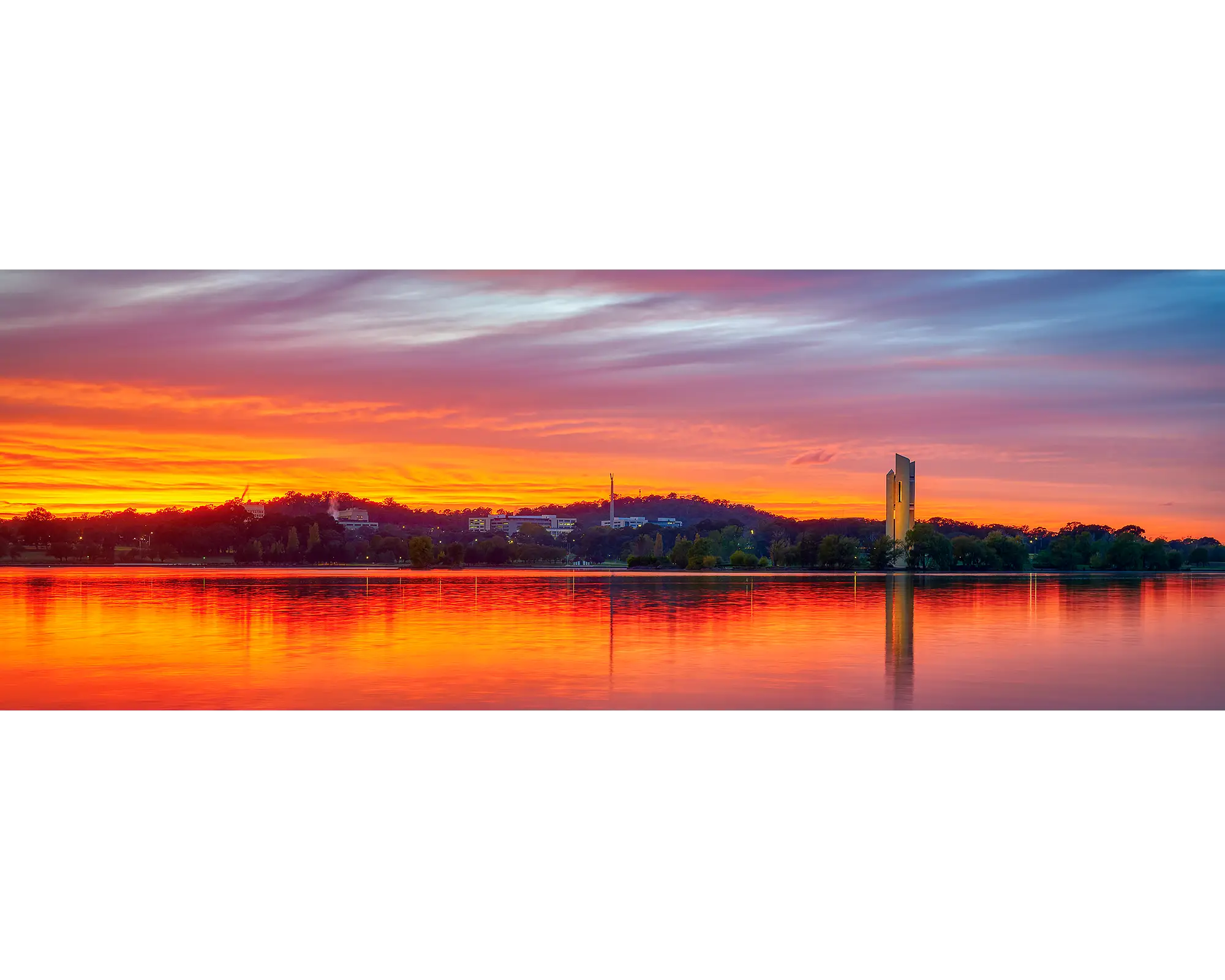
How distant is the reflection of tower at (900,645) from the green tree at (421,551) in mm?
7923

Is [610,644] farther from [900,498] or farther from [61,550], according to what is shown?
[61,550]

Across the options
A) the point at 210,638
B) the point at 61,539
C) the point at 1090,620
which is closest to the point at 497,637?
the point at 210,638

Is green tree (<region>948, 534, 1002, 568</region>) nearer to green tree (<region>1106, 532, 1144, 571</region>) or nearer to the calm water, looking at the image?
green tree (<region>1106, 532, 1144, 571</region>)

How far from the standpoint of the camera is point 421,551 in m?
20.6

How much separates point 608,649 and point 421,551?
1066 cm

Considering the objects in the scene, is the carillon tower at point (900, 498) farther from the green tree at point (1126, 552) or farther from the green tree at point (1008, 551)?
the green tree at point (1126, 552)

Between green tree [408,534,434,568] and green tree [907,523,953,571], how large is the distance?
30.0 ft

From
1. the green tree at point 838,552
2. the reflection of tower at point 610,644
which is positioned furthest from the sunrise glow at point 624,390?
the green tree at point 838,552

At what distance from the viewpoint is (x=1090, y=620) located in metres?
13.8

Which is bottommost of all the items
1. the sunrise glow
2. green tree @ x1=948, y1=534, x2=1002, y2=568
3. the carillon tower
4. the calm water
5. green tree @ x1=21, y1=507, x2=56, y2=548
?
the calm water

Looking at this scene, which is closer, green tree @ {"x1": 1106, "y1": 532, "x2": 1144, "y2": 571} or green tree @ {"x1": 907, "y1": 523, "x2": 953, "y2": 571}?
green tree @ {"x1": 1106, "y1": 532, "x2": 1144, "y2": 571}

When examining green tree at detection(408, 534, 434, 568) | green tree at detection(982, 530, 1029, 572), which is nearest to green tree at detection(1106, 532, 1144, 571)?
green tree at detection(982, 530, 1029, 572)

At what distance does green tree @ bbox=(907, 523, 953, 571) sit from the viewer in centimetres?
2280

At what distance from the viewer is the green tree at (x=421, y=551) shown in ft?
66.8
